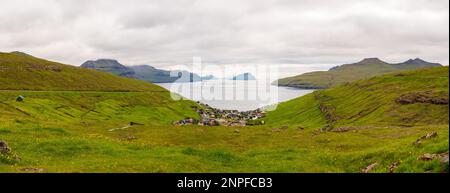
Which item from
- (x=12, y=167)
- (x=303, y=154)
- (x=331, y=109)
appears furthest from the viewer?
(x=331, y=109)

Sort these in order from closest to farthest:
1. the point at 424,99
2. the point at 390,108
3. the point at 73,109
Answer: the point at 424,99 < the point at 390,108 < the point at 73,109

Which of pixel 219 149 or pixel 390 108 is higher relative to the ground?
pixel 390 108

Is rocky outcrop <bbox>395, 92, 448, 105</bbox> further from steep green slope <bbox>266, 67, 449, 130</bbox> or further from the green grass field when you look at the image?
the green grass field

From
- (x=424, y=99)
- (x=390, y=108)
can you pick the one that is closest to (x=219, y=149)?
(x=390, y=108)

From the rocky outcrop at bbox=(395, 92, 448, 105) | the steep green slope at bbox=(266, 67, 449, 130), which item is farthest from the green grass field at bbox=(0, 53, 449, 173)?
the rocky outcrop at bbox=(395, 92, 448, 105)

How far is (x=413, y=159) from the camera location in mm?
26062

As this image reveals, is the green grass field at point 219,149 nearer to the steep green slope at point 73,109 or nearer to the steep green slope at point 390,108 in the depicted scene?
the steep green slope at point 390,108

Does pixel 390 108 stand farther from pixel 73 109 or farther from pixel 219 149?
pixel 73 109

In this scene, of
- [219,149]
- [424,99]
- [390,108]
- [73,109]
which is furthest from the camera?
[73,109]

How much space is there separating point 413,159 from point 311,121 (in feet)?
477

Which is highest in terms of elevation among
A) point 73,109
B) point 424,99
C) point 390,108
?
point 424,99

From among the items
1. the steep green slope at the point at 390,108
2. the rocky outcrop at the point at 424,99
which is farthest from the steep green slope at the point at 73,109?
the rocky outcrop at the point at 424,99
